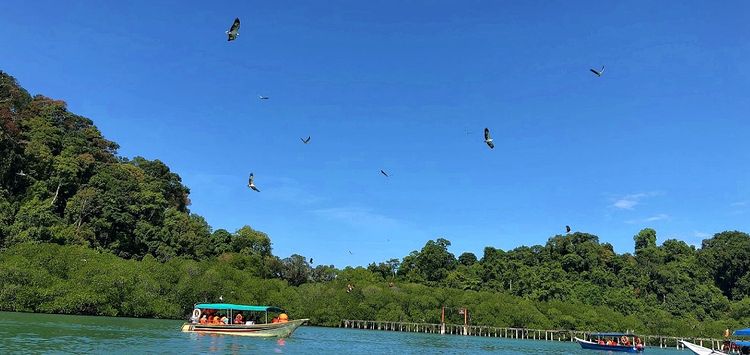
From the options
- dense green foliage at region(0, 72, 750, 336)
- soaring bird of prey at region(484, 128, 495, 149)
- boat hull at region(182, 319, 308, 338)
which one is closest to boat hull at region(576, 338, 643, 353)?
dense green foliage at region(0, 72, 750, 336)

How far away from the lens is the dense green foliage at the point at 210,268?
65.5m

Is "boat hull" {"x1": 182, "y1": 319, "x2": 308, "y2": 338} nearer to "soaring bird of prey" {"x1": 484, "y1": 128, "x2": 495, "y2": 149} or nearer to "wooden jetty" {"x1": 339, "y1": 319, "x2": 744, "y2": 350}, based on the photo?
"soaring bird of prey" {"x1": 484, "y1": 128, "x2": 495, "y2": 149}

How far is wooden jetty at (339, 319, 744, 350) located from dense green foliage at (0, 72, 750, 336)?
1182 mm

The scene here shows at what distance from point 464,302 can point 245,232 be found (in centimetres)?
4174

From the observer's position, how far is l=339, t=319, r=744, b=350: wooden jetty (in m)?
83.4

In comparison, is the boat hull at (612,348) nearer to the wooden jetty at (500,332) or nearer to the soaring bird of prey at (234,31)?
the wooden jetty at (500,332)

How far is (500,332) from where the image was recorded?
8775cm

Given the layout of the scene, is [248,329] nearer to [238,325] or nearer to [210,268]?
[238,325]

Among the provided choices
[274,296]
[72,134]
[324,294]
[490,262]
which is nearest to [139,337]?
[274,296]

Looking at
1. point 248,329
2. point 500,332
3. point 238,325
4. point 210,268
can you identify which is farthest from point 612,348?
point 210,268

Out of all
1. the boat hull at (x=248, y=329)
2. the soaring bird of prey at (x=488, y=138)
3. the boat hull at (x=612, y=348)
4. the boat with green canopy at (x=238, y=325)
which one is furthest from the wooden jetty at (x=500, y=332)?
the soaring bird of prey at (x=488, y=138)

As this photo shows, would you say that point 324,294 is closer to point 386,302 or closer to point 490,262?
point 386,302

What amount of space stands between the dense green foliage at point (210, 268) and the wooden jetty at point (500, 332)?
1.18m

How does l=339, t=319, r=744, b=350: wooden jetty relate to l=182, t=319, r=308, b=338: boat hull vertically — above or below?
below
